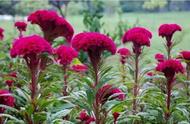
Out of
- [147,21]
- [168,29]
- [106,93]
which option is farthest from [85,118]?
[147,21]

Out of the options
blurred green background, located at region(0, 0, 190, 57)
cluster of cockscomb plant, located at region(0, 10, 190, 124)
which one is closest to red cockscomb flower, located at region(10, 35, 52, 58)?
cluster of cockscomb plant, located at region(0, 10, 190, 124)

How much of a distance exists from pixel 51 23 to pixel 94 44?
387 mm

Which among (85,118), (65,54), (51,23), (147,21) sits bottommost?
(147,21)

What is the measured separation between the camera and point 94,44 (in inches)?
39.8

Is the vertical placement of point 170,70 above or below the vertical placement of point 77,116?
above

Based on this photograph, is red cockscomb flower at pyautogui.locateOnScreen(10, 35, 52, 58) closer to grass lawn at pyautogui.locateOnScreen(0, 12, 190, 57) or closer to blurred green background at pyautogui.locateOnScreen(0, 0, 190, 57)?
grass lawn at pyautogui.locateOnScreen(0, 12, 190, 57)

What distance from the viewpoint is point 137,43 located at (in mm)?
1346

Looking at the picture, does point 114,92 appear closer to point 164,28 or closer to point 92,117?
point 92,117

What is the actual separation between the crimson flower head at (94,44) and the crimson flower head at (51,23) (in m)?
0.30

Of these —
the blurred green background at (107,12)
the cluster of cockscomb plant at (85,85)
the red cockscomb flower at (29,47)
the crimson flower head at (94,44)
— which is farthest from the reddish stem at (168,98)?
the blurred green background at (107,12)

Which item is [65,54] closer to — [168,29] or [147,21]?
[168,29]

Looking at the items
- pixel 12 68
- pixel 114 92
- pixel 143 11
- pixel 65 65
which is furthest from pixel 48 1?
pixel 114 92

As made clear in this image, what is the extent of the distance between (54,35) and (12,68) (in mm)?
578

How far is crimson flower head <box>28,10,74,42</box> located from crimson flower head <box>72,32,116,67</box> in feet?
0.98
